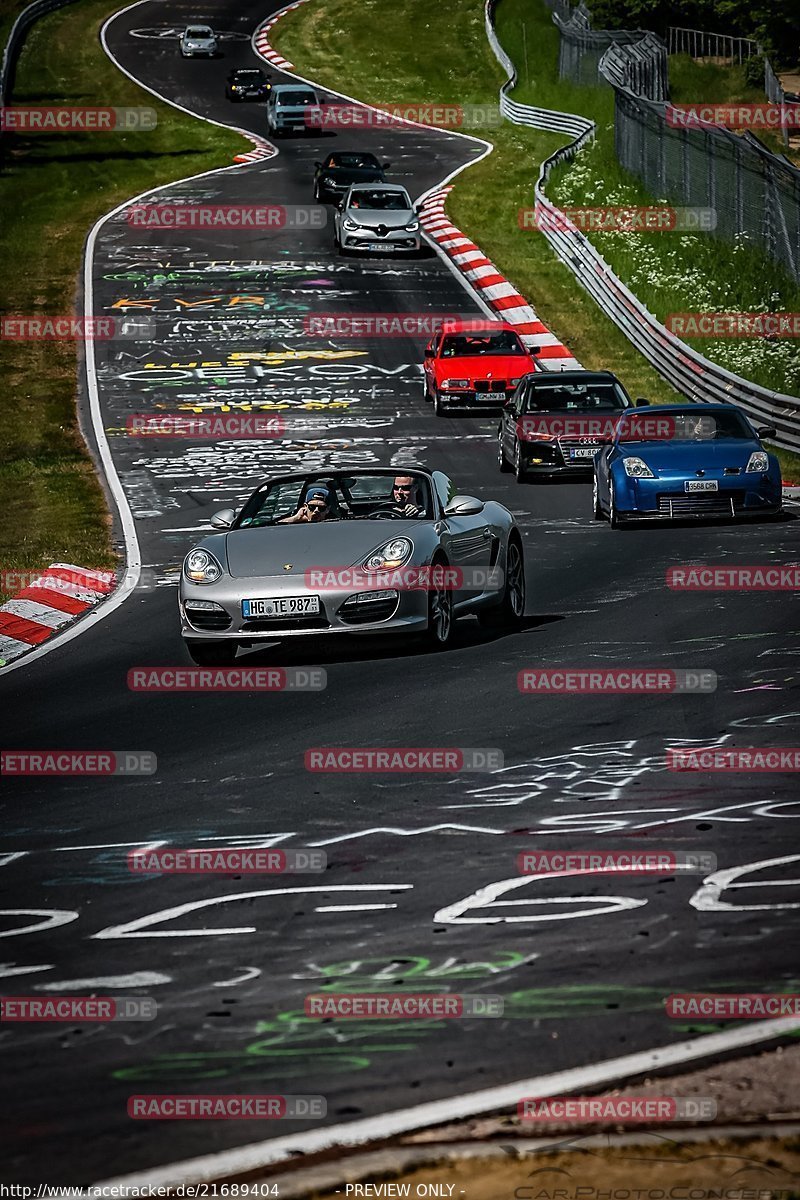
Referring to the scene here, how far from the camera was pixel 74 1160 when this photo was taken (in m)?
4.76

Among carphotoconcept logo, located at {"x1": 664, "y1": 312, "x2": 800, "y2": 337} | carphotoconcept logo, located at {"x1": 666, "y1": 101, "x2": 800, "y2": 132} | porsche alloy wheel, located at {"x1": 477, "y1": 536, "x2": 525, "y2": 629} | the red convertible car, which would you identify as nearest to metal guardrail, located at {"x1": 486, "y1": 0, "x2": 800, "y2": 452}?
carphotoconcept logo, located at {"x1": 664, "y1": 312, "x2": 800, "y2": 337}

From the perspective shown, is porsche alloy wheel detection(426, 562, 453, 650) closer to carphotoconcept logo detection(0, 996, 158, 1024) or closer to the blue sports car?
the blue sports car

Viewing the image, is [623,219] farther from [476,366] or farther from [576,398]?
[576,398]

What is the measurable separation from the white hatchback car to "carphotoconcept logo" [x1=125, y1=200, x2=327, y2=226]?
28151 millimetres

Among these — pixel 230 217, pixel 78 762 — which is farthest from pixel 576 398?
pixel 230 217

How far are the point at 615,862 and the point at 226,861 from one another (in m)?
1.52

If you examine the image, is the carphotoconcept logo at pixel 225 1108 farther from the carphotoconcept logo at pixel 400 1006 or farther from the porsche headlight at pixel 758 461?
the porsche headlight at pixel 758 461

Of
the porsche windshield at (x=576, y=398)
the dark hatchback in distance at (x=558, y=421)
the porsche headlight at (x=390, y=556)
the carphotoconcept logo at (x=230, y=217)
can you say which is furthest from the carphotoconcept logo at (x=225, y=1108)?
the carphotoconcept logo at (x=230, y=217)

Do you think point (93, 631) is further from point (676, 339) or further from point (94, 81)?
point (94, 81)

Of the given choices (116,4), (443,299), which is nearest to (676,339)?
(443,299)

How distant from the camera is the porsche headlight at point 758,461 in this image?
19.3 metres

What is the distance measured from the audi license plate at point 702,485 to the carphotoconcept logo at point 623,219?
18.0 metres

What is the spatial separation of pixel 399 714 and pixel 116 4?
8015cm

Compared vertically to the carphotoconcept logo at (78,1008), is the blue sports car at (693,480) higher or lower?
lower
